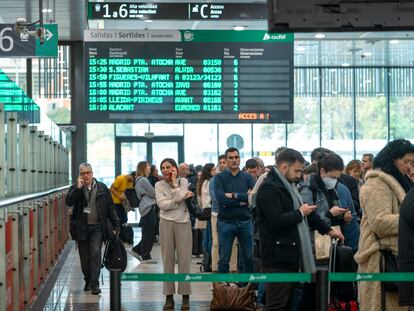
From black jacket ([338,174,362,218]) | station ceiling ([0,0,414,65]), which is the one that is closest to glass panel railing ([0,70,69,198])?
station ceiling ([0,0,414,65])

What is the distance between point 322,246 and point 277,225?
1.69m

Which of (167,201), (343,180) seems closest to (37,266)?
(167,201)

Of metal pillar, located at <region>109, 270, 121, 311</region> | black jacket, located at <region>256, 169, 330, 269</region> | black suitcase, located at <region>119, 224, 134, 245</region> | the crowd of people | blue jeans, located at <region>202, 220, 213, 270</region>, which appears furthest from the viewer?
black suitcase, located at <region>119, 224, 134, 245</region>

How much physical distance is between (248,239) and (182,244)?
97 centimetres

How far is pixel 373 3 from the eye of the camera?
7.32 metres

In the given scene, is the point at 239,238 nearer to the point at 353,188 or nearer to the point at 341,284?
the point at 353,188

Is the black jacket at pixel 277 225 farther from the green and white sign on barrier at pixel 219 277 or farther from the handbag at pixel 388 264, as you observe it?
the handbag at pixel 388 264

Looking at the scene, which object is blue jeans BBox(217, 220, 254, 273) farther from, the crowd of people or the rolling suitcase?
the rolling suitcase

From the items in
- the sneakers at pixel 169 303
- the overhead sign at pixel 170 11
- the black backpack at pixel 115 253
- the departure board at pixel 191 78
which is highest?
the overhead sign at pixel 170 11

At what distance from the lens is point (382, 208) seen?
7.07m

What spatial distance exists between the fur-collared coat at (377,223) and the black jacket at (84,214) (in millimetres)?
6359

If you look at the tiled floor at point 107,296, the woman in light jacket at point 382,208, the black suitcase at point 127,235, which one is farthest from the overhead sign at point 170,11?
the black suitcase at point 127,235

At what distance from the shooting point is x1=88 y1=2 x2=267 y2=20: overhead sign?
12188 millimetres

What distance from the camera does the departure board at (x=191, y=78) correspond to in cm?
1391
